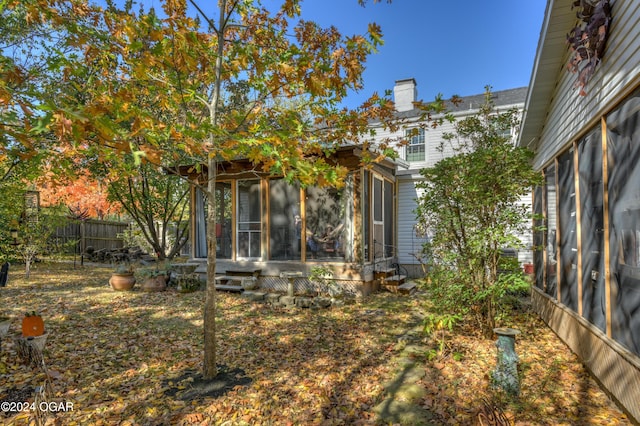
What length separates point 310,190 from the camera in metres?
8.86

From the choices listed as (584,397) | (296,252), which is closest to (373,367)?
(584,397)

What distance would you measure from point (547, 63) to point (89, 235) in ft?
60.8

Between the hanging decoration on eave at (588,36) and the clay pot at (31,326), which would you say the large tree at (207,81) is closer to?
the clay pot at (31,326)

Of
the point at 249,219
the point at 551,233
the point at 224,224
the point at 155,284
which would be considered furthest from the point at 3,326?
the point at 551,233

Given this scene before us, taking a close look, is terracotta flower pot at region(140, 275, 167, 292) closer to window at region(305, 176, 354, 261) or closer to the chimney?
window at region(305, 176, 354, 261)

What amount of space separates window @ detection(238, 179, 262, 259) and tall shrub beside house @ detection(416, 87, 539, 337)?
17.7 feet

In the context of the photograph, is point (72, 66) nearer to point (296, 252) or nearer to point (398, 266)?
A: point (296, 252)

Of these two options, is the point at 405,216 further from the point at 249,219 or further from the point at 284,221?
the point at 249,219

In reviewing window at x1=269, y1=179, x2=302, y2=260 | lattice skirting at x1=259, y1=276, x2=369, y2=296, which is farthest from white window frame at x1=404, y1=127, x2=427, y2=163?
lattice skirting at x1=259, y1=276, x2=369, y2=296

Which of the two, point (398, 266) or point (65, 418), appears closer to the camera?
point (65, 418)

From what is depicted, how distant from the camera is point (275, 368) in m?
4.07

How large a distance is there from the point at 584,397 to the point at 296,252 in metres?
6.46

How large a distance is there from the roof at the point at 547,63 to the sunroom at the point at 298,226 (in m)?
3.21

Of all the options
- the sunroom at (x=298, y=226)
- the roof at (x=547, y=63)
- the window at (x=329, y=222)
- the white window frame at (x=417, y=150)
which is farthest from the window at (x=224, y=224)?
the white window frame at (x=417, y=150)
